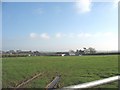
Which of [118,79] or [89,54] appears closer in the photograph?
[118,79]

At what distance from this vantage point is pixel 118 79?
169cm

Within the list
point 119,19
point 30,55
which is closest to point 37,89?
point 119,19

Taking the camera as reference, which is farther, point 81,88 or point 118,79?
point 118,79

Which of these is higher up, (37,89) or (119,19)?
(119,19)

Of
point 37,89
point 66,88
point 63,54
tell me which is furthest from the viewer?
point 63,54

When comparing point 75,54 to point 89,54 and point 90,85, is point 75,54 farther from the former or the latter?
point 90,85

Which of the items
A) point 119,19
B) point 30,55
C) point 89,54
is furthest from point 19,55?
point 119,19

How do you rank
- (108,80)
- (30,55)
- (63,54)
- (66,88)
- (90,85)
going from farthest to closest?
(63,54)
(30,55)
(108,80)
(90,85)
(66,88)

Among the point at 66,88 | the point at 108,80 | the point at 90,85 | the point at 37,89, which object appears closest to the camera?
the point at 66,88

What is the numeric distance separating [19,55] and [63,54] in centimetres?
861

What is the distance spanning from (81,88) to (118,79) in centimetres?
41

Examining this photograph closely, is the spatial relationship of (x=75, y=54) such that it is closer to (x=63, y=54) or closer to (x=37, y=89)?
(x=63, y=54)

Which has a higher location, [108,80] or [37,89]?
[108,80]

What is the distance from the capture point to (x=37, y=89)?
332 inches
